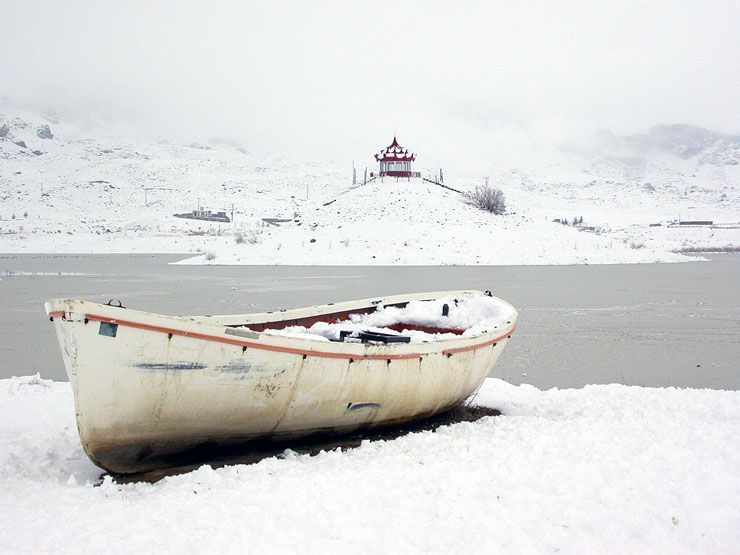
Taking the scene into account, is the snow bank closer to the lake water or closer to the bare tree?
the lake water

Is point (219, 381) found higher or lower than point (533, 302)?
higher

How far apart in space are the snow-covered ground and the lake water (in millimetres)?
4122

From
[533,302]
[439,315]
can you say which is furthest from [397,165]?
[439,315]

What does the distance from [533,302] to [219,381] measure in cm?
1706

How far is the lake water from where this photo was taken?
41.2ft

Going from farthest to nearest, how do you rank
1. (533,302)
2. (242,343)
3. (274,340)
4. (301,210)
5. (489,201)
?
(301,210), (489,201), (533,302), (274,340), (242,343)

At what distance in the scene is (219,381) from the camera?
675 centimetres

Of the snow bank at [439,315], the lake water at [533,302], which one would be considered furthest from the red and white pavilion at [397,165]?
the snow bank at [439,315]

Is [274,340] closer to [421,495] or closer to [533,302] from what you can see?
[421,495]

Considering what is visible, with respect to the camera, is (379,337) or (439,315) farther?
(439,315)

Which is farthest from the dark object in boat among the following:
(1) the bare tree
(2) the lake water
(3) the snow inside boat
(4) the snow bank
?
(1) the bare tree

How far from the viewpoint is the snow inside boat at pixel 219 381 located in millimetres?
6199

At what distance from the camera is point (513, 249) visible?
47.2m

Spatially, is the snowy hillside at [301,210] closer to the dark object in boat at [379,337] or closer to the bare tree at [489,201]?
the bare tree at [489,201]
